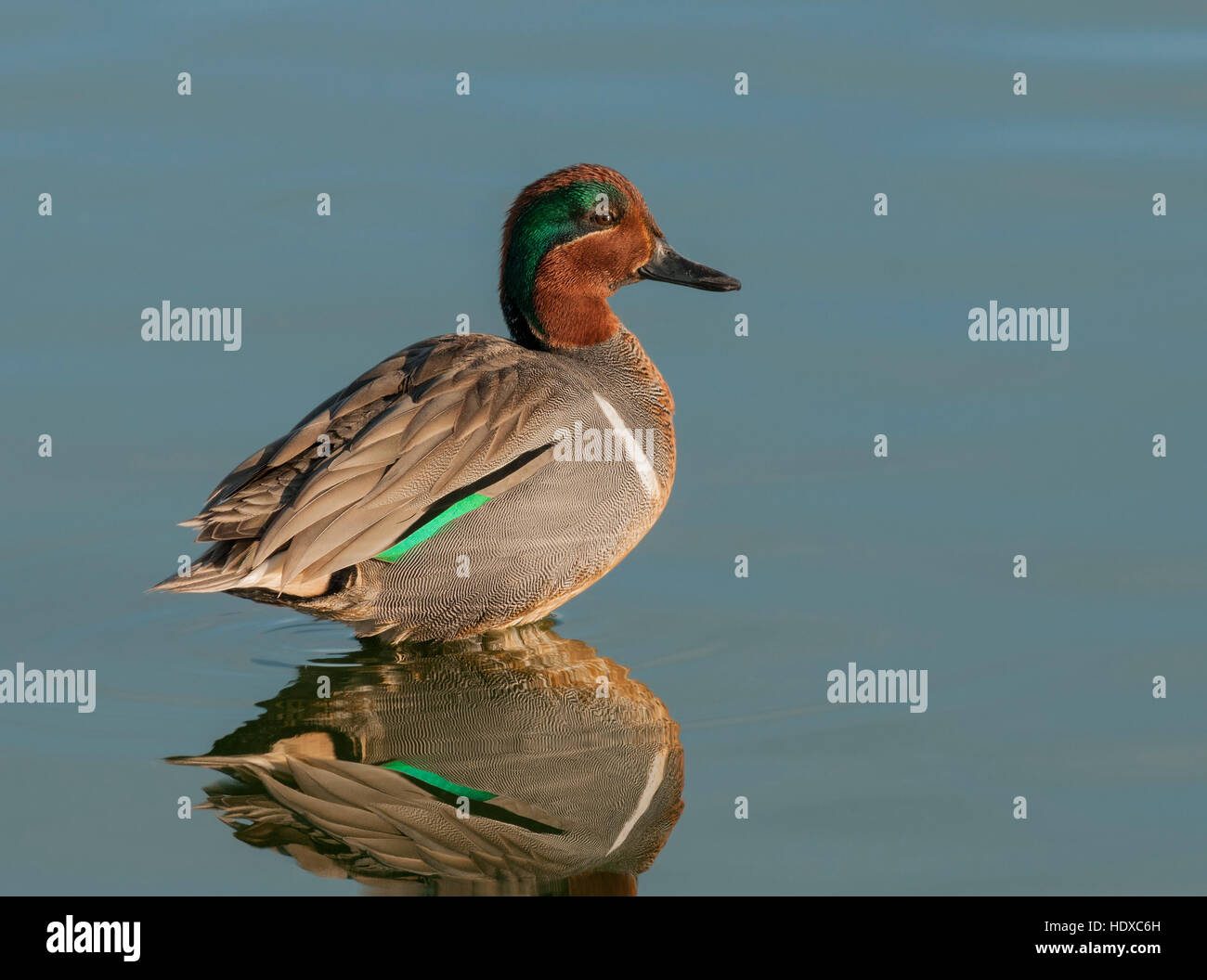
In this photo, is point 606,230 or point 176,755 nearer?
point 176,755

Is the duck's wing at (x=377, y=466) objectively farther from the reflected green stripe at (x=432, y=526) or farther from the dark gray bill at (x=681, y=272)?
the dark gray bill at (x=681, y=272)

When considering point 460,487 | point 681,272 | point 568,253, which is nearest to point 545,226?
point 568,253

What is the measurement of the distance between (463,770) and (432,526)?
1053 mm

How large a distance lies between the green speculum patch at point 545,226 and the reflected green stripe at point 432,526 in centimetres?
118

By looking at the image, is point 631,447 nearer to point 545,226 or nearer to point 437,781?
point 545,226

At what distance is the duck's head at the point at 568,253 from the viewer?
8.22 m

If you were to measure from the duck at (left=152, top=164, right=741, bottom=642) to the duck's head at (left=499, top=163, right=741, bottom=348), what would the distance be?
0.01 meters

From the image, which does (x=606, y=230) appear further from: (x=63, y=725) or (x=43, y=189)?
(x=43, y=189)

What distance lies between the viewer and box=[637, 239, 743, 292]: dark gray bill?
868 centimetres

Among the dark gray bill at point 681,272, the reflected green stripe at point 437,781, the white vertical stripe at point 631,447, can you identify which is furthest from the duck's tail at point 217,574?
the dark gray bill at point 681,272

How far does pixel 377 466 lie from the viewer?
7363mm
